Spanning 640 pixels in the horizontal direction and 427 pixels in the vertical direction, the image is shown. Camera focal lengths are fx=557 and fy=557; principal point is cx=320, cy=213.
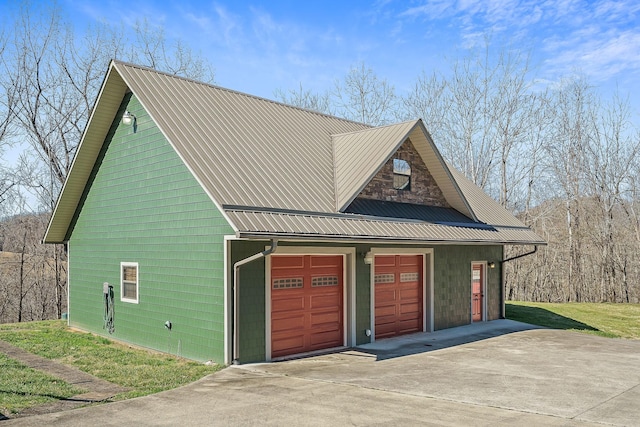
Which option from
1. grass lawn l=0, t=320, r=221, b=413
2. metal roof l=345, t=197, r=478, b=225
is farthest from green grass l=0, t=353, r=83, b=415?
metal roof l=345, t=197, r=478, b=225

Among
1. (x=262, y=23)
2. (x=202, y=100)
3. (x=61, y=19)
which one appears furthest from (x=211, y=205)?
(x=61, y=19)

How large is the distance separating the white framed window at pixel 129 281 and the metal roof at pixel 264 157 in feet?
Result: 11.0

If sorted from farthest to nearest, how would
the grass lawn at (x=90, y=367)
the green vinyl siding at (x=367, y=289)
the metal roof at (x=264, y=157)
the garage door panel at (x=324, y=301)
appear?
1. the garage door panel at (x=324, y=301)
2. the metal roof at (x=264, y=157)
3. the green vinyl siding at (x=367, y=289)
4. the grass lawn at (x=90, y=367)

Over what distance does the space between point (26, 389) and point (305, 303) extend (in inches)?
215

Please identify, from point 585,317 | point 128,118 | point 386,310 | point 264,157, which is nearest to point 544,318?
point 585,317

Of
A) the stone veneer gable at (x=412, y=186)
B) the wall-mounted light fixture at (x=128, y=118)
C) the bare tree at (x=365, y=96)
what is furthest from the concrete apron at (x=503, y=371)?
the bare tree at (x=365, y=96)

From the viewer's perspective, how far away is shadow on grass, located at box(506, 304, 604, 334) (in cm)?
1855

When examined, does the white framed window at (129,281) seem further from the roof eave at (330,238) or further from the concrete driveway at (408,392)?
the roof eave at (330,238)

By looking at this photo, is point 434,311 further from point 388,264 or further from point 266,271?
point 266,271

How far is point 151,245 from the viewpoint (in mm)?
12805

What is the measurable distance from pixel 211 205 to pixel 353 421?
5.22m

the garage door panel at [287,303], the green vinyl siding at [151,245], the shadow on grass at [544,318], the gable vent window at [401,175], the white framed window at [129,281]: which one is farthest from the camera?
the shadow on grass at [544,318]

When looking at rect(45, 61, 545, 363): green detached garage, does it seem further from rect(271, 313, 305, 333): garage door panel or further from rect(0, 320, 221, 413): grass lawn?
rect(0, 320, 221, 413): grass lawn

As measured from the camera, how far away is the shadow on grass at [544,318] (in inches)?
730
